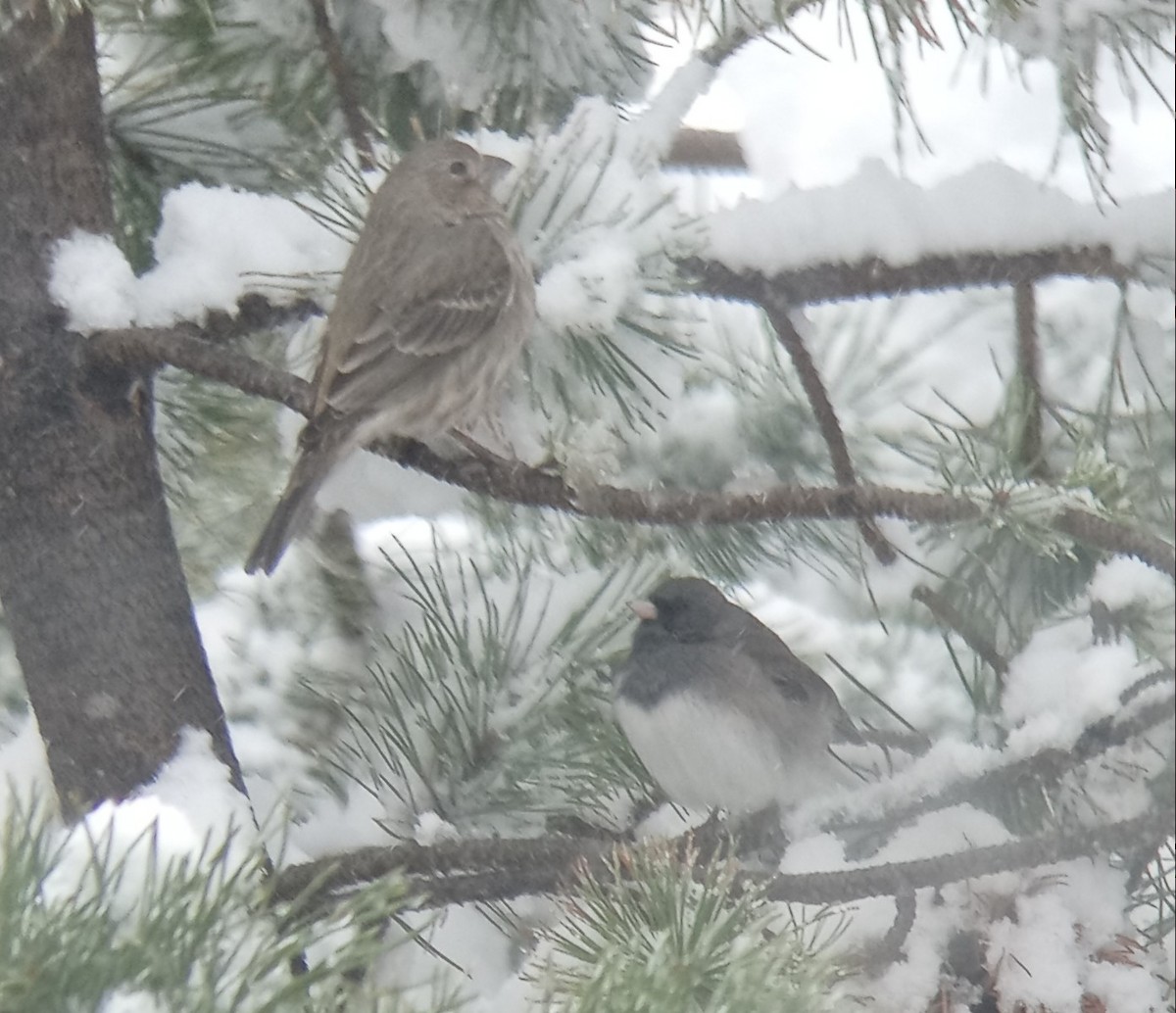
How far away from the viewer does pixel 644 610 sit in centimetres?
112

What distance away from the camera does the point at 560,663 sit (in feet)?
3.37

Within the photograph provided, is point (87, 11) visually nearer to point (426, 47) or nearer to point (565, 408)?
point (426, 47)

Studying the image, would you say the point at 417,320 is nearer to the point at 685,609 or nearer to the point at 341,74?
the point at 341,74

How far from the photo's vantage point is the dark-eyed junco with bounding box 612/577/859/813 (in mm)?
1125

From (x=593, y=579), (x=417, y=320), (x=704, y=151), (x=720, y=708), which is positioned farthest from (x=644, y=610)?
(x=704, y=151)

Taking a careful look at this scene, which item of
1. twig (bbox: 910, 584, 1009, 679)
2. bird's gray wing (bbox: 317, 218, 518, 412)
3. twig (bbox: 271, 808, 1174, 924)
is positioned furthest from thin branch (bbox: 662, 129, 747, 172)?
twig (bbox: 271, 808, 1174, 924)

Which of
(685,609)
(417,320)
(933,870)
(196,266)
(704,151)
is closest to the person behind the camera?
(933,870)

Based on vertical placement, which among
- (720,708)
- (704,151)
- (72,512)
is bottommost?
(720,708)

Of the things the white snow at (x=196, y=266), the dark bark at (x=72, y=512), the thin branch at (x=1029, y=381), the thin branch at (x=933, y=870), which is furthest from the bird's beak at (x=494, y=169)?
the thin branch at (x=933, y=870)

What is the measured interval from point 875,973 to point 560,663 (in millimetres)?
343

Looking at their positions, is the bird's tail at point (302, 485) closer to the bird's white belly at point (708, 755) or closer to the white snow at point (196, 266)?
the white snow at point (196, 266)

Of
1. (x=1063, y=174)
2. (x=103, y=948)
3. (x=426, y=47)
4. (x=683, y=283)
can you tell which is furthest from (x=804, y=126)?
(x=103, y=948)

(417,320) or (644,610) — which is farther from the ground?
(417,320)

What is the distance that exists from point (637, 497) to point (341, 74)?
1.29ft
